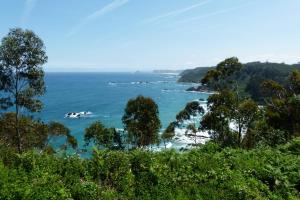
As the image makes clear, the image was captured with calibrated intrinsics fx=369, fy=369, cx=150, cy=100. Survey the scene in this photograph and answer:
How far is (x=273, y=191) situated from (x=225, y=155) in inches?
101

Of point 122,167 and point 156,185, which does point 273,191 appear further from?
point 122,167

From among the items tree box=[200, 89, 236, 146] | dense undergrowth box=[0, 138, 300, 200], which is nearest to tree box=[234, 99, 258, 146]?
tree box=[200, 89, 236, 146]

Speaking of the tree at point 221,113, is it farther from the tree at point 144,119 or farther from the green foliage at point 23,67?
the green foliage at point 23,67

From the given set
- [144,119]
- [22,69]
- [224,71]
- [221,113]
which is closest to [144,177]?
[22,69]

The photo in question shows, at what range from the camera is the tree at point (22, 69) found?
2438 centimetres

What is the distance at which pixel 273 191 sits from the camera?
29.8 ft

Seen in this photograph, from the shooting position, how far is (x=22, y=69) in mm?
25547

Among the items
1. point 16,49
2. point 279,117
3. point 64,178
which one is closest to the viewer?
point 64,178

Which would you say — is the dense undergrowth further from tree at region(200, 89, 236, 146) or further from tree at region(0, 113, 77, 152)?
tree at region(0, 113, 77, 152)

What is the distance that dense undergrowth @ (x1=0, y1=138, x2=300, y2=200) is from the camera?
7734 millimetres

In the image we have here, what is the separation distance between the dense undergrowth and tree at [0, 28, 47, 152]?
51.3 ft

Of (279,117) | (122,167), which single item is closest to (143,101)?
(279,117)

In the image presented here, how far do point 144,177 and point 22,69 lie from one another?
1915cm

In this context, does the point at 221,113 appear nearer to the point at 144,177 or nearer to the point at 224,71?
the point at 224,71
